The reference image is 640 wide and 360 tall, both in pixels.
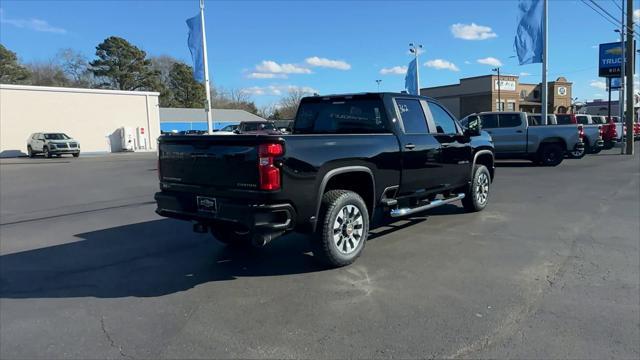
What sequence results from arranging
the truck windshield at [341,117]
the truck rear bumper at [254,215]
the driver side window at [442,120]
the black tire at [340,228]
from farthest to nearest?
1. the driver side window at [442,120]
2. the truck windshield at [341,117]
3. the black tire at [340,228]
4. the truck rear bumper at [254,215]

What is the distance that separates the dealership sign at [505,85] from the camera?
6121cm

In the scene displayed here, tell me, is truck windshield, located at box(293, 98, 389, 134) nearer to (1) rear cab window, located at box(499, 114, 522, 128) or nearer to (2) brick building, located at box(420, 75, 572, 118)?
(1) rear cab window, located at box(499, 114, 522, 128)

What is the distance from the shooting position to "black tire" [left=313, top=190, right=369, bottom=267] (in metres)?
5.29

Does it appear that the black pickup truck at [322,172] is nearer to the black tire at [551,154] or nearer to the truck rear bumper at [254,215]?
the truck rear bumper at [254,215]

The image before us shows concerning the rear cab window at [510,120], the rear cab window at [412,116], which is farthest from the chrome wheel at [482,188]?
the rear cab window at [510,120]

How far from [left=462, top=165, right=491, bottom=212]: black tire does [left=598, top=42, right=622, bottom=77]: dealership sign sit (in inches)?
1038

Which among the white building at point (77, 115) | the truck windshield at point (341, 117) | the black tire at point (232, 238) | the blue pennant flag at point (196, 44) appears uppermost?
the blue pennant flag at point (196, 44)

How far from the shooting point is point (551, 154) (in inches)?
718

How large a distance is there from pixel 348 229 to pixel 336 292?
38.9 inches

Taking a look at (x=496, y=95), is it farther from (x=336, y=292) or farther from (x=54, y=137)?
(x=336, y=292)

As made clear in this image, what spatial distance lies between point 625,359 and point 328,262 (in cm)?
290

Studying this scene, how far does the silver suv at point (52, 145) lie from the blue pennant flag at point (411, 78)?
79.3 feet

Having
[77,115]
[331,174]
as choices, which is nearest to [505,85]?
[77,115]

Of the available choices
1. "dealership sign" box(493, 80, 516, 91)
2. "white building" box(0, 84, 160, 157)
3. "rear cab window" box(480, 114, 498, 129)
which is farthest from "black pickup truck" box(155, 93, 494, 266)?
"dealership sign" box(493, 80, 516, 91)
